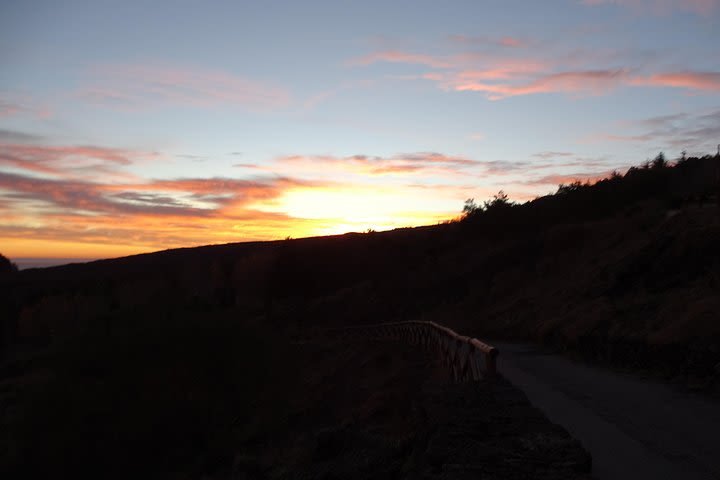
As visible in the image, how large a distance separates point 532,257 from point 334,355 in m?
19.2

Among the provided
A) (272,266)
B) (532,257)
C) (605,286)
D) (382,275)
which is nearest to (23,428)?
(605,286)

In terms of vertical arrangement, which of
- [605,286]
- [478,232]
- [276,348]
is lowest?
[276,348]

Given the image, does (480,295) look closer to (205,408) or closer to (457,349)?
(205,408)

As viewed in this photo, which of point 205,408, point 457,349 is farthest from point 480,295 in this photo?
point 457,349

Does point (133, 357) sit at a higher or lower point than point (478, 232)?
lower

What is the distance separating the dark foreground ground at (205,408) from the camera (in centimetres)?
2025

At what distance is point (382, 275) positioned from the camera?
9319cm

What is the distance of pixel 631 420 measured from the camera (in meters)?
11.3

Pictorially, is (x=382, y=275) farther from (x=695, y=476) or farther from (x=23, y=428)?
(x=695, y=476)

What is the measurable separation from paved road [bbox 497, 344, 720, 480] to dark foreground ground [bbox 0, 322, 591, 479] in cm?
246

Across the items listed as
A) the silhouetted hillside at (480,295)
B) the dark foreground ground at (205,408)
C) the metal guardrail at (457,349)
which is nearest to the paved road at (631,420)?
the metal guardrail at (457,349)

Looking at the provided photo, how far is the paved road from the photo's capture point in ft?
27.3

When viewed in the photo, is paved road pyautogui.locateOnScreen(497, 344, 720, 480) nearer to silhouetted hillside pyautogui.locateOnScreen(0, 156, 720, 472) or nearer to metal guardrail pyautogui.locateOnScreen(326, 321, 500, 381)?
metal guardrail pyautogui.locateOnScreen(326, 321, 500, 381)

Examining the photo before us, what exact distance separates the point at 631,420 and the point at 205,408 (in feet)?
84.7
